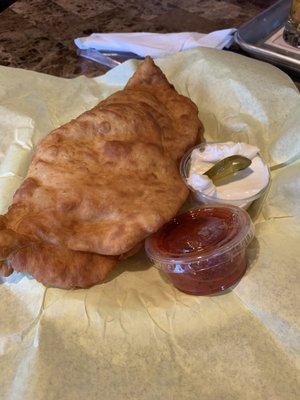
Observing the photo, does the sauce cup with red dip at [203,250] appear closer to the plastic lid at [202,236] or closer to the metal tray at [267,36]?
the plastic lid at [202,236]

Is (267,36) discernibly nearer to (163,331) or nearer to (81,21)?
(81,21)

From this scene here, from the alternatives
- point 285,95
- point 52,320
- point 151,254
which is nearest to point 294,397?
point 151,254

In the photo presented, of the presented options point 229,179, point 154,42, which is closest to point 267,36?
point 154,42

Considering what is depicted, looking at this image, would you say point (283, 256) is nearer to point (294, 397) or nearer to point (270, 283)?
point (270, 283)

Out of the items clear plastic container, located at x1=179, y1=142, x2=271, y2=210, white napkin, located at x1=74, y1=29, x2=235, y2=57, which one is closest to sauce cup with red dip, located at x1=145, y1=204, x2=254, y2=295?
clear plastic container, located at x1=179, y1=142, x2=271, y2=210

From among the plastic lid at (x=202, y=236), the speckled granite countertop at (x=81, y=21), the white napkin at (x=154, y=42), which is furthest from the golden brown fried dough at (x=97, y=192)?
the speckled granite countertop at (x=81, y=21)
